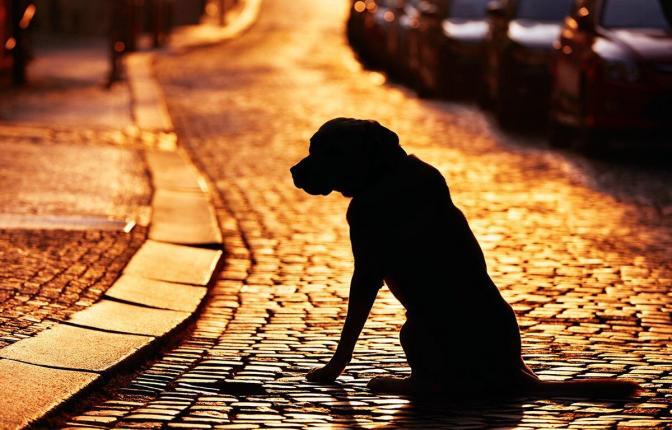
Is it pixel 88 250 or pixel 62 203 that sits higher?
pixel 88 250

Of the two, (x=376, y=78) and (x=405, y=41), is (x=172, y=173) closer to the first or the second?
(x=405, y=41)

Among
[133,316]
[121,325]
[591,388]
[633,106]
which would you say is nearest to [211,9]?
[633,106]

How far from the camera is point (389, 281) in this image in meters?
5.93

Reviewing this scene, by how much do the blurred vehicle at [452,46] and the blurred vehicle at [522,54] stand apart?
196cm

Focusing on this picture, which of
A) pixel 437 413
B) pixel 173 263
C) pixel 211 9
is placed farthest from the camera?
pixel 211 9

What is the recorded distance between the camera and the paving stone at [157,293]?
25.7 ft

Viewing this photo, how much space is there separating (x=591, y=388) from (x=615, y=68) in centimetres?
952

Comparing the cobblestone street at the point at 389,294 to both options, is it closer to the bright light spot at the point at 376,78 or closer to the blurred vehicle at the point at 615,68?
the blurred vehicle at the point at 615,68

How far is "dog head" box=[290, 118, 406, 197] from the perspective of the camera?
18.9 ft

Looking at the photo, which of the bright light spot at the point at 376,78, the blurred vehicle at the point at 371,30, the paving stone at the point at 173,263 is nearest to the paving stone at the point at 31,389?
the paving stone at the point at 173,263

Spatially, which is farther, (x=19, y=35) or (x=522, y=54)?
(x=19, y=35)

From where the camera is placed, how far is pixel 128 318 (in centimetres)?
737

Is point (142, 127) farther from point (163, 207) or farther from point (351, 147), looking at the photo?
point (351, 147)

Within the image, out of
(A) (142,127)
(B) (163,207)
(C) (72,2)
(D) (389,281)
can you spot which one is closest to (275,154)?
(A) (142,127)
